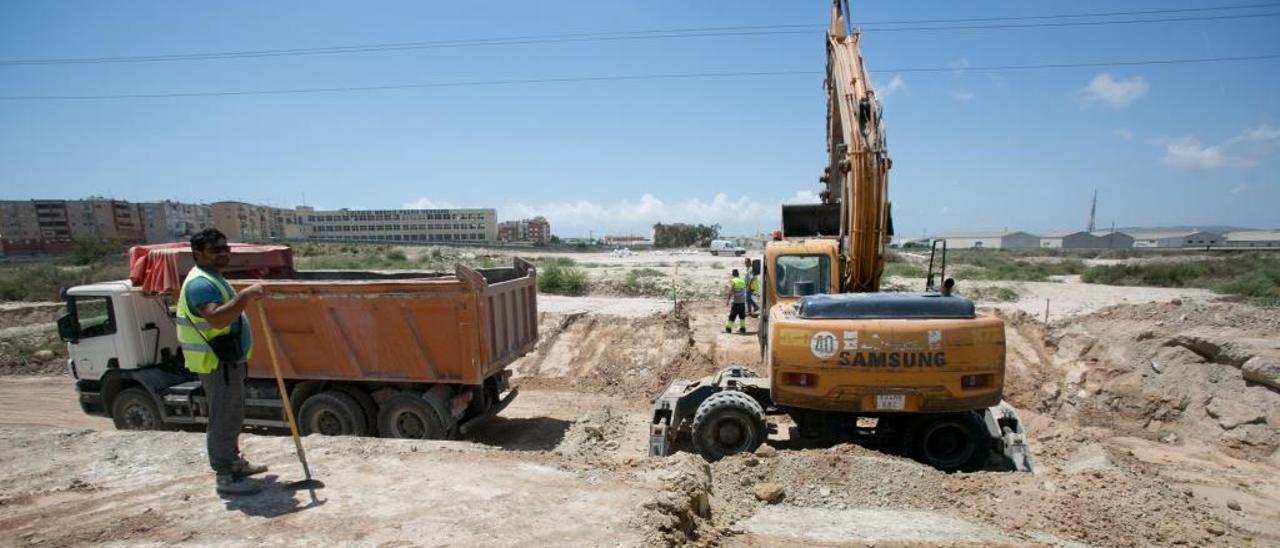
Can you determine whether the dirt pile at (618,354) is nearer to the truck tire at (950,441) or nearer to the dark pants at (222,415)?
the truck tire at (950,441)

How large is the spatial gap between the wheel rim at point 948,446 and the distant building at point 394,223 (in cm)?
10131

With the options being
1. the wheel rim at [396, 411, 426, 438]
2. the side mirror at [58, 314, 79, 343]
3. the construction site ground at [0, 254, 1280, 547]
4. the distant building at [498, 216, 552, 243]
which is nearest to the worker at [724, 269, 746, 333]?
the construction site ground at [0, 254, 1280, 547]

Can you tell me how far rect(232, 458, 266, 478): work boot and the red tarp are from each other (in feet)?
14.8

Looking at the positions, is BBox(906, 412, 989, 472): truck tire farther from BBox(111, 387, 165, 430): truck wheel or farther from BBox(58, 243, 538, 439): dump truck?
BBox(111, 387, 165, 430): truck wheel

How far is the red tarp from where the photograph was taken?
7.52 m

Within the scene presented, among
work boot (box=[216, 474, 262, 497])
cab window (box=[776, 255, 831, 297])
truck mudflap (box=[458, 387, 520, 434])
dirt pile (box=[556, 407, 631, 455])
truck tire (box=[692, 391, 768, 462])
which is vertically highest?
cab window (box=[776, 255, 831, 297])

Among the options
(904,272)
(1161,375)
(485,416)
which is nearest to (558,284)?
(485,416)

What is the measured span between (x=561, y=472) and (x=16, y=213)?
115581 millimetres

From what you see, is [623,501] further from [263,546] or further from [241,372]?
[241,372]

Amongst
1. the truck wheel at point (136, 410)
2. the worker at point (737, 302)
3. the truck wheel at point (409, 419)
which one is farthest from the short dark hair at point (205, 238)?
the worker at point (737, 302)

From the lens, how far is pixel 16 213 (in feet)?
263

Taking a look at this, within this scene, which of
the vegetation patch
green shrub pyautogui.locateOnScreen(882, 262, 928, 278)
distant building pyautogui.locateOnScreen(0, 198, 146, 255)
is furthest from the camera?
distant building pyautogui.locateOnScreen(0, 198, 146, 255)

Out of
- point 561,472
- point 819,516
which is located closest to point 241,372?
point 561,472

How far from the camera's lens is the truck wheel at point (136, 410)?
7898 millimetres
